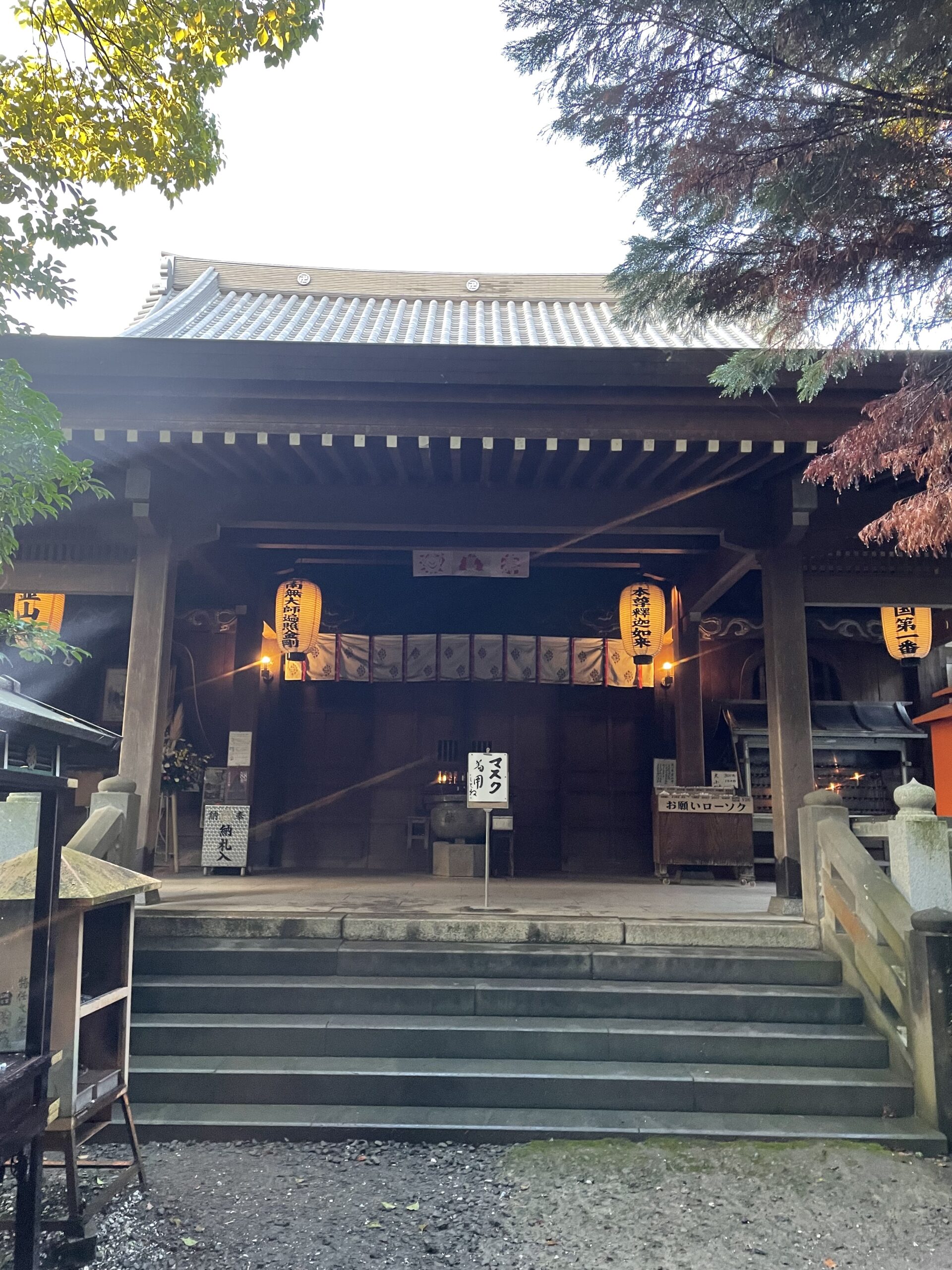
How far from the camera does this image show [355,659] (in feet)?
36.7

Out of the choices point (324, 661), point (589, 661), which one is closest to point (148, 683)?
point (324, 661)

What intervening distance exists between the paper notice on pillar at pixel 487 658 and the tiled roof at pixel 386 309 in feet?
13.0

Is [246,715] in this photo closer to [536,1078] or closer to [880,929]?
[536,1078]

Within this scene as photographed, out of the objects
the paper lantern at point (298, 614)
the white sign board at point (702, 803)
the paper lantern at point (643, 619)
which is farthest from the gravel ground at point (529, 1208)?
the paper lantern at point (643, 619)

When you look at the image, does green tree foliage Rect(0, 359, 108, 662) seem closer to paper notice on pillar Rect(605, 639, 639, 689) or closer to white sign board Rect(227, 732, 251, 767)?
white sign board Rect(227, 732, 251, 767)

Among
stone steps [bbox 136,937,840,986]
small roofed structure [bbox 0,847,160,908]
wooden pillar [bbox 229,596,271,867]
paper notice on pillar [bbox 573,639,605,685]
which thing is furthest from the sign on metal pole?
wooden pillar [bbox 229,596,271,867]

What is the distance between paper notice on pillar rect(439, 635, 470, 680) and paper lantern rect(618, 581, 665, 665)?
2.28 metres

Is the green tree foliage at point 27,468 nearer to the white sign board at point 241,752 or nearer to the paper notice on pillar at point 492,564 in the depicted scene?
the paper notice on pillar at point 492,564

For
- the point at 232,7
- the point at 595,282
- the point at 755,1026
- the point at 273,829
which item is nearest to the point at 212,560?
the point at 273,829

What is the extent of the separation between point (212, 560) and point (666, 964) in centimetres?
627

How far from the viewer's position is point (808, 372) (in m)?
4.61

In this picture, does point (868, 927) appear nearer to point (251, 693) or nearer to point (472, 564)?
point (472, 564)

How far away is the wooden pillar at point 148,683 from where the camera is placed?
707 centimetres

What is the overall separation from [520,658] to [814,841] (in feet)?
17.4
